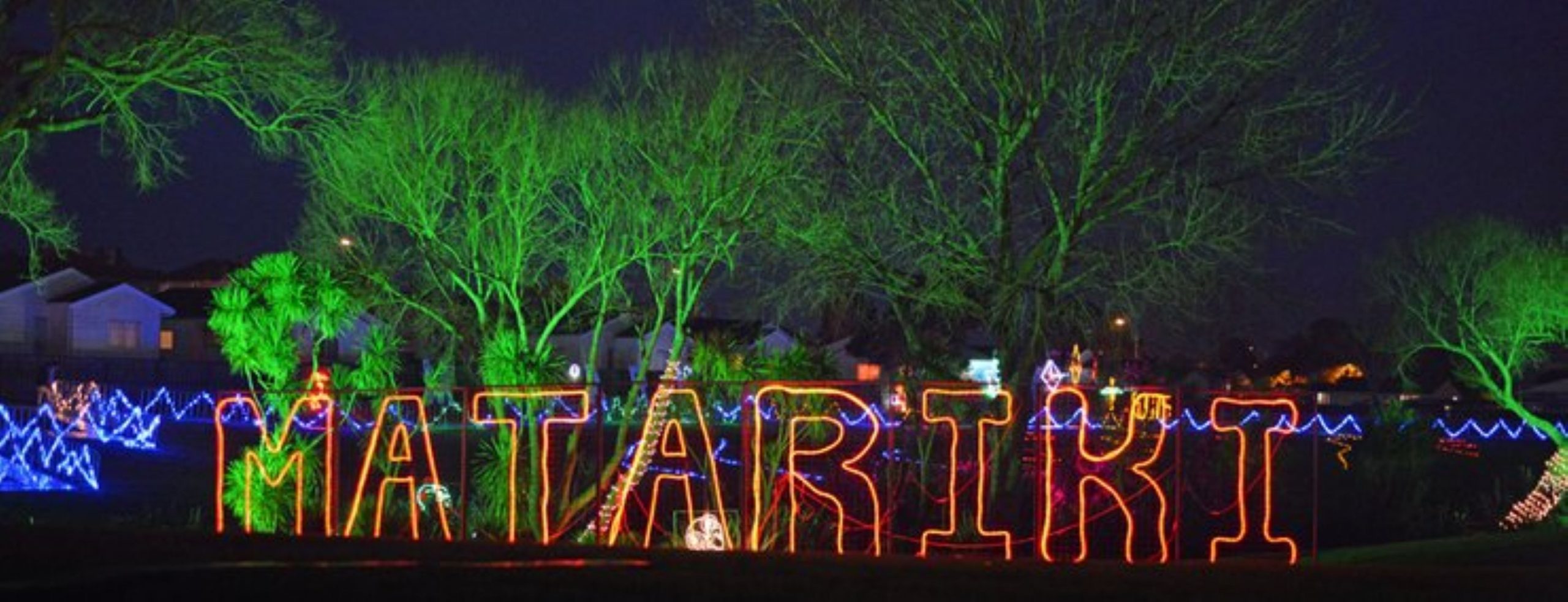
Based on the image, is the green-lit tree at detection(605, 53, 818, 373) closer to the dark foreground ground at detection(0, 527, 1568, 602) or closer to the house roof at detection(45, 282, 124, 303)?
the dark foreground ground at detection(0, 527, 1568, 602)

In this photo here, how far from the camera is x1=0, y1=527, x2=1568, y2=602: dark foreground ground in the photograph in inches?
339

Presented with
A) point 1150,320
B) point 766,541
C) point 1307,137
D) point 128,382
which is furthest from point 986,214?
point 128,382

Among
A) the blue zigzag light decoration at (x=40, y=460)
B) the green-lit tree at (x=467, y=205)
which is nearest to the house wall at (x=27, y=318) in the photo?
the blue zigzag light decoration at (x=40, y=460)

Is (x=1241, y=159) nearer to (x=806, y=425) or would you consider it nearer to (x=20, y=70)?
(x=806, y=425)

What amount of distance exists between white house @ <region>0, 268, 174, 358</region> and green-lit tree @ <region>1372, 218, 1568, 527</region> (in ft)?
143

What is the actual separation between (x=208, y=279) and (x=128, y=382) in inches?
1070

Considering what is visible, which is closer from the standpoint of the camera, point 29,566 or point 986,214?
point 29,566

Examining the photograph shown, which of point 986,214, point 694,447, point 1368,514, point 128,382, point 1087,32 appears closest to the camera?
point 1087,32

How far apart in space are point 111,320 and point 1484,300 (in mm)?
47125

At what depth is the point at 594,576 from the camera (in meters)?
9.41

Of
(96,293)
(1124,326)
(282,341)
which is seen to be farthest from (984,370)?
(96,293)

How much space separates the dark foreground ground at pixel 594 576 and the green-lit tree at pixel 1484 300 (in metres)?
23.9

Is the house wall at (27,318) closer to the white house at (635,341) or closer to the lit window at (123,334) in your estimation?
the lit window at (123,334)

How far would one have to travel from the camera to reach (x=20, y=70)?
58.7 ft
